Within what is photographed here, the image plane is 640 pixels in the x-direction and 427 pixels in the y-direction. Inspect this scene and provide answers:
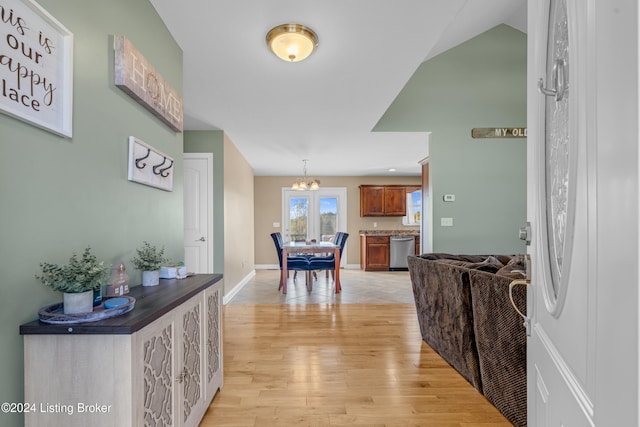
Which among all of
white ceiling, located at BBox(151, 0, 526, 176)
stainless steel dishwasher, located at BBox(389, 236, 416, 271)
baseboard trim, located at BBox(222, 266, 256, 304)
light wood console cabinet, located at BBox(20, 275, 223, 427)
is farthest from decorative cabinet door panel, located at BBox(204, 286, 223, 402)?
stainless steel dishwasher, located at BBox(389, 236, 416, 271)

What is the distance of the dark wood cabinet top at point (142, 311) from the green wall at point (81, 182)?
10 centimetres

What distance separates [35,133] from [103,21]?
0.71m

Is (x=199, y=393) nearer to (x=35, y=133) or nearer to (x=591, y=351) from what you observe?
(x=35, y=133)

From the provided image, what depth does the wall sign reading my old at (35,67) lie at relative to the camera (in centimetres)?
94

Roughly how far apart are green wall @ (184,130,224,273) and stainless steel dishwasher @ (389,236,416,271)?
14.2ft

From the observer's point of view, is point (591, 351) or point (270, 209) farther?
point (270, 209)

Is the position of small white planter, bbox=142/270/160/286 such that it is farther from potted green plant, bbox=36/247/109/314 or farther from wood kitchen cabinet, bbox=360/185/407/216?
wood kitchen cabinet, bbox=360/185/407/216

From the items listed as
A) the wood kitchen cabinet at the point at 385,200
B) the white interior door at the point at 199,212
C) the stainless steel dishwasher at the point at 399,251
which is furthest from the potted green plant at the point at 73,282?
the wood kitchen cabinet at the point at 385,200

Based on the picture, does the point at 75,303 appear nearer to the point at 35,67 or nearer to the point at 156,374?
the point at 156,374

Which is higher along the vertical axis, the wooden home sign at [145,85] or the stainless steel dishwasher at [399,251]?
the wooden home sign at [145,85]

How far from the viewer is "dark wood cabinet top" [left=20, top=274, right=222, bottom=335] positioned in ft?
3.25

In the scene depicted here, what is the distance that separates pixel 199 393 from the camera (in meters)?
1.71

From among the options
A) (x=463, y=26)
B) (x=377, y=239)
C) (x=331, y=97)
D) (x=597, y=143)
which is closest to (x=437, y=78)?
(x=463, y=26)

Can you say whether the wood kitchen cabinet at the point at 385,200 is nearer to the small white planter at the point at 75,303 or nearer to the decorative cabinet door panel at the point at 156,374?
the decorative cabinet door panel at the point at 156,374
